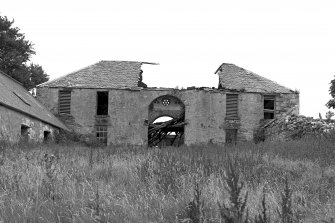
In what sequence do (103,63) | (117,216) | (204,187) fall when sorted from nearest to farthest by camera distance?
1. (117,216)
2. (204,187)
3. (103,63)

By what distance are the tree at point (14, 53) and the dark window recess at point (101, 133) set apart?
11606 millimetres

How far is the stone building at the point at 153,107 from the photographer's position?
98.6ft

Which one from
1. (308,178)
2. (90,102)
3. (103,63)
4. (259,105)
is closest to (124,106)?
(90,102)

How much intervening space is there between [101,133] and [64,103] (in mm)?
3198

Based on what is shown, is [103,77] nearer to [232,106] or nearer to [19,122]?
[232,106]

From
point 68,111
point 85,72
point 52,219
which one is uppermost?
point 85,72

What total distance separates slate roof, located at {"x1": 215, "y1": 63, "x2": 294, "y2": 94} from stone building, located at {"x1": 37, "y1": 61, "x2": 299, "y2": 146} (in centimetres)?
7

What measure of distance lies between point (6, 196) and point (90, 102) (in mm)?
24566

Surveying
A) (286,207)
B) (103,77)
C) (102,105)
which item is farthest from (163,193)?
(102,105)

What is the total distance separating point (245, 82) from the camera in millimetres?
31781

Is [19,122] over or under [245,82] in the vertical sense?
under

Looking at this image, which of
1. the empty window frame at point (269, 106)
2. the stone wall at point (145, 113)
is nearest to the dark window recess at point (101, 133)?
the stone wall at point (145, 113)

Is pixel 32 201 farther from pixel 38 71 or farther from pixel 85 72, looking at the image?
pixel 38 71

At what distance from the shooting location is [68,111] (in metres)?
30.3
